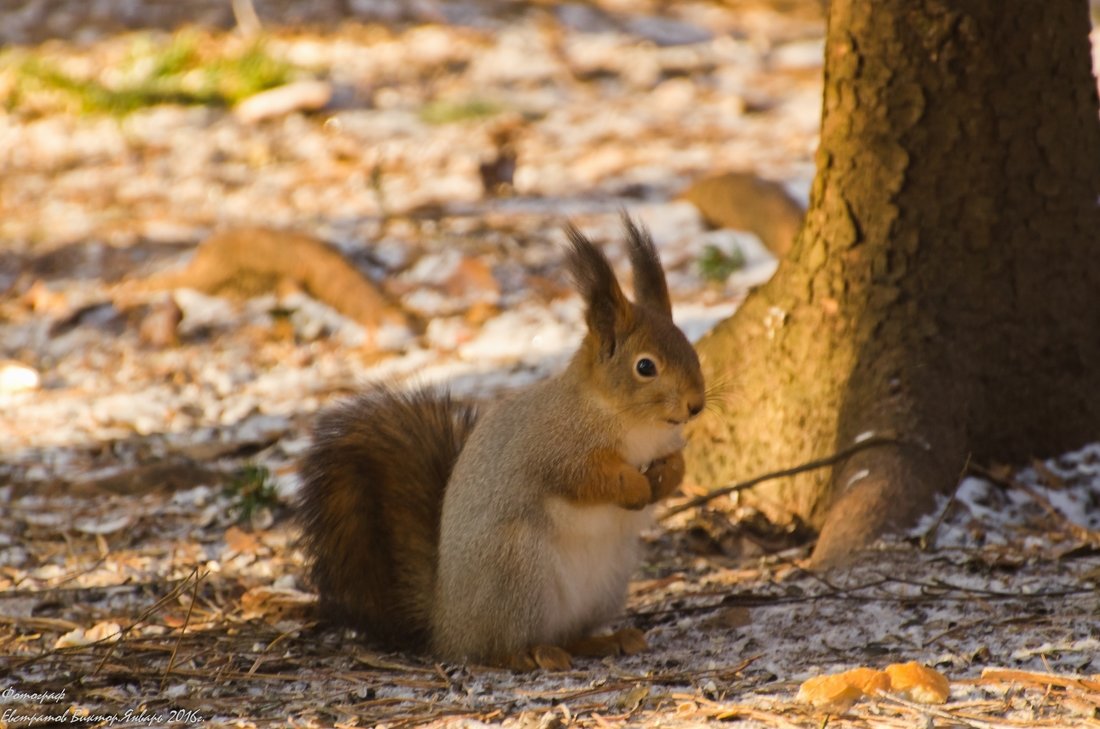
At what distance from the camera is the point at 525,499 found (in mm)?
2314

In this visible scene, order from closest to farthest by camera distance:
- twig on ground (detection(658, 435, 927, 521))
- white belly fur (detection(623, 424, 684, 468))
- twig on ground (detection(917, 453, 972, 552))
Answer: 1. white belly fur (detection(623, 424, 684, 468))
2. twig on ground (detection(917, 453, 972, 552))
3. twig on ground (detection(658, 435, 927, 521))

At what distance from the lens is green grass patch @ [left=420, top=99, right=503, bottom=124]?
20.6ft

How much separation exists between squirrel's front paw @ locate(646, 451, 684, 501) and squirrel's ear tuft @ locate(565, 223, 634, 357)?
219 millimetres

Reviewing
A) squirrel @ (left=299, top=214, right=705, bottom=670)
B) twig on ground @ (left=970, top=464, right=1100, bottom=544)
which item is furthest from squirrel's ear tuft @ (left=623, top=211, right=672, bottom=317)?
twig on ground @ (left=970, top=464, right=1100, bottom=544)

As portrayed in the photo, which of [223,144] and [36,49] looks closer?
[223,144]

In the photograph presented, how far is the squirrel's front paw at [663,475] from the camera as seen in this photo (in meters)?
2.35

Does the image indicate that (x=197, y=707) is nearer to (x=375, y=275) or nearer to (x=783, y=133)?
(x=375, y=275)

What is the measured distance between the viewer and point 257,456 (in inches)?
145

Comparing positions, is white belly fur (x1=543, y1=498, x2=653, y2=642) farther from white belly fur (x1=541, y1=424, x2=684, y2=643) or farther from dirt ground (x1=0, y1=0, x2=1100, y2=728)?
dirt ground (x1=0, y1=0, x2=1100, y2=728)

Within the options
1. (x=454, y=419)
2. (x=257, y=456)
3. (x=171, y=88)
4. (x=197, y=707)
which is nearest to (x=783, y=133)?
(x=171, y=88)

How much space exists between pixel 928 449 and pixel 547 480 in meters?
0.95

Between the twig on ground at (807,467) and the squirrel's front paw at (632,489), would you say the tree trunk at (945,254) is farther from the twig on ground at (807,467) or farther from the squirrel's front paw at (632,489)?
the squirrel's front paw at (632,489)

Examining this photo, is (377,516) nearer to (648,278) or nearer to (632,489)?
(632,489)

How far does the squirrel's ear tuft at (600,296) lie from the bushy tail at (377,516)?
0.44 m
